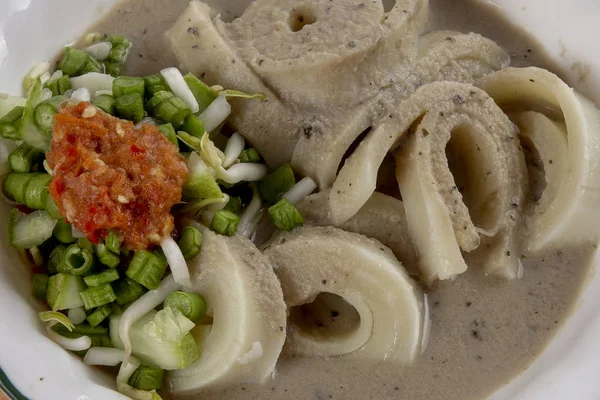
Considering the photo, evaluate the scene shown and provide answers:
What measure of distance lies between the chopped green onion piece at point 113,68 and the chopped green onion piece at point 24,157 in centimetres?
62

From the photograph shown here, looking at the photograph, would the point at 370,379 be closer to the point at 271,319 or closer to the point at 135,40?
the point at 271,319

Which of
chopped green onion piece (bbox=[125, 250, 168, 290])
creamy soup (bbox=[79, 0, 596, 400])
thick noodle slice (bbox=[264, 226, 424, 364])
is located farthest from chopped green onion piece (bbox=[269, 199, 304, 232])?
chopped green onion piece (bbox=[125, 250, 168, 290])

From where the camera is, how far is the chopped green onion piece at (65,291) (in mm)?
2387

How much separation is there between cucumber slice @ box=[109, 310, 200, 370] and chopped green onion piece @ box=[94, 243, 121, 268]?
21cm

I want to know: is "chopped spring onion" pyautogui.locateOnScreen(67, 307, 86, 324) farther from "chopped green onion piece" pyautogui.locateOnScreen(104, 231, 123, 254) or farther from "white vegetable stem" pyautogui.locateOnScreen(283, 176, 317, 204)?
"white vegetable stem" pyautogui.locateOnScreen(283, 176, 317, 204)

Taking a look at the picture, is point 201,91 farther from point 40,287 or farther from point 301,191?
point 40,287

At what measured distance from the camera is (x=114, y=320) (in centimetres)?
245

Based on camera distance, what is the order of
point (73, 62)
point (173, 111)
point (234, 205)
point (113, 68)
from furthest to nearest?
1. point (113, 68)
2. point (73, 62)
3. point (234, 205)
4. point (173, 111)

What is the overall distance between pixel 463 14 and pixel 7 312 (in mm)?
2404

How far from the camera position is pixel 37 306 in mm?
2473

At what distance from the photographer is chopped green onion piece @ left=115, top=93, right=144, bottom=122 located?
8.34ft

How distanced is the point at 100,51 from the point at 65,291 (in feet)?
3.94

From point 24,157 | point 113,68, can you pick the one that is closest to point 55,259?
point 24,157

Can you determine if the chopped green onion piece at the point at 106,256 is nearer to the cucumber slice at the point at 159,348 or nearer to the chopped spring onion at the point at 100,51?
the cucumber slice at the point at 159,348
